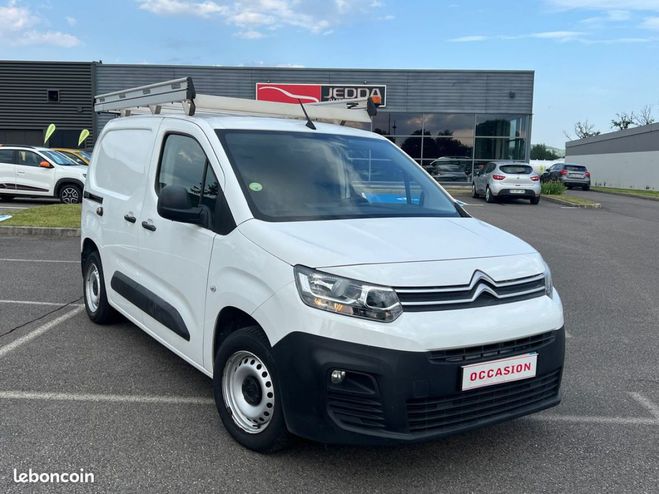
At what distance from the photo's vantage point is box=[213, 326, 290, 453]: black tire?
3.03m

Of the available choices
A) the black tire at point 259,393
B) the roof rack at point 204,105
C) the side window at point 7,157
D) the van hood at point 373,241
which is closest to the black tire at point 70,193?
the side window at point 7,157

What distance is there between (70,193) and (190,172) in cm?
1424

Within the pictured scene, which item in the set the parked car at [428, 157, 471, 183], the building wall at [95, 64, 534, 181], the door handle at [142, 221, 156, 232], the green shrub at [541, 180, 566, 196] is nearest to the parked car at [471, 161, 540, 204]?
the green shrub at [541, 180, 566, 196]

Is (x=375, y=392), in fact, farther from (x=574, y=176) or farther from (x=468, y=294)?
(x=574, y=176)

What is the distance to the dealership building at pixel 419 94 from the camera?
97.0 ft

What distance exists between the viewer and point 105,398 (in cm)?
402

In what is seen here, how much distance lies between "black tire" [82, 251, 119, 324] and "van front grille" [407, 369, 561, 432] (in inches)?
138

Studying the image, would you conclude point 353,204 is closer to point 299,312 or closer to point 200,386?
point 299,312

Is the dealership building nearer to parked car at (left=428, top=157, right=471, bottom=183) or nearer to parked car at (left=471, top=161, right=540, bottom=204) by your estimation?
parked car at (left=428, top=157, right=471, bottom=183)

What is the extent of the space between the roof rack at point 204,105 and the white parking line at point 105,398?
6.45ft

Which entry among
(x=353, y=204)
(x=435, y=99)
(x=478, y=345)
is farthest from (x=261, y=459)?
(x=435, y=99)

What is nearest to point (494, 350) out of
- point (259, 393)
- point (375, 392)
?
point (375, 392)

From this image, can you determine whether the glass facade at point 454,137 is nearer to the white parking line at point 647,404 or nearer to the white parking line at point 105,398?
the white parking line at point 647,404

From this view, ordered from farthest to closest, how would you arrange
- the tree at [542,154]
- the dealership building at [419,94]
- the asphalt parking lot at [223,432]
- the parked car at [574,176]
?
1. the tree at [542,154]
2. the parked car at [574,176]
3. the dealership building at [419,94]
4. the asphalt parking lot at [223,432]
